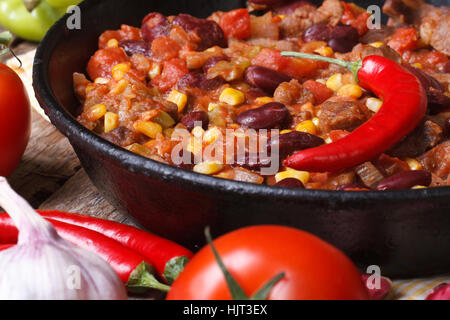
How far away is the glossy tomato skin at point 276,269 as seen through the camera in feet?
6.22

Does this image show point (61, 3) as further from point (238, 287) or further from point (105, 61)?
point (238, 287)

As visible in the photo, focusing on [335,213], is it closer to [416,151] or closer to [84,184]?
[416,151]

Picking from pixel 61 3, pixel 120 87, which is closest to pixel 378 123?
pixel 120 87

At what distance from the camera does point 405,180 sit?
2.64 m

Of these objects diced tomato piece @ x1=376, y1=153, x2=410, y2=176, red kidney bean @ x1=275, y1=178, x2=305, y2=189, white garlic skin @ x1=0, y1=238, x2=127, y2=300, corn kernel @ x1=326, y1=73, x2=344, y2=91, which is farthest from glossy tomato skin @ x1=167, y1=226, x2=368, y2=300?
corn kernel @ x1=326, y1=73, x2=344, y2=91

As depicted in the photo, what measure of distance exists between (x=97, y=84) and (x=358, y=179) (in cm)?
161

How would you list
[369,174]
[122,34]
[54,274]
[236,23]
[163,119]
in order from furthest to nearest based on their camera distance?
[122,34], [236,23], [163,119], [369,174], [54,274]

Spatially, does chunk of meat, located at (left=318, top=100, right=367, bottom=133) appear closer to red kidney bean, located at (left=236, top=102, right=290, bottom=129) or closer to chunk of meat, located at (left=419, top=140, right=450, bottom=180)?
red kidney bean, located at (left=236, top=102, right=290, bottom=129)

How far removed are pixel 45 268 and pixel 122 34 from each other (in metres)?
2.36

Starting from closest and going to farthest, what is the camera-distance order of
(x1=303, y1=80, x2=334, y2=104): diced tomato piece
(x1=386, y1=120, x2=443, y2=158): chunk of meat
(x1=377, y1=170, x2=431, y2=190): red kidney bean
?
(x1=377, y1=170, x2=431, y2=190): red kidney bean < (x1=386, y1=120, x2=443, y2=158): chunk of meat < (x1=303, y1=80, x2=334, y2=104): diced tomato piece

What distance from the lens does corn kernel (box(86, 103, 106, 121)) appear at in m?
3.34

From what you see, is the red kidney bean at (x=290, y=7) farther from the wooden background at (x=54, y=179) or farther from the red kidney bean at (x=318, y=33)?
the wooden background at (x=54, y=179)

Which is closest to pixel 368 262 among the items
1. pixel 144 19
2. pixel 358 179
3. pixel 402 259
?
pixel 402 259

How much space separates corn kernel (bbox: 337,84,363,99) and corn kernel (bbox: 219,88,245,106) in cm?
53
